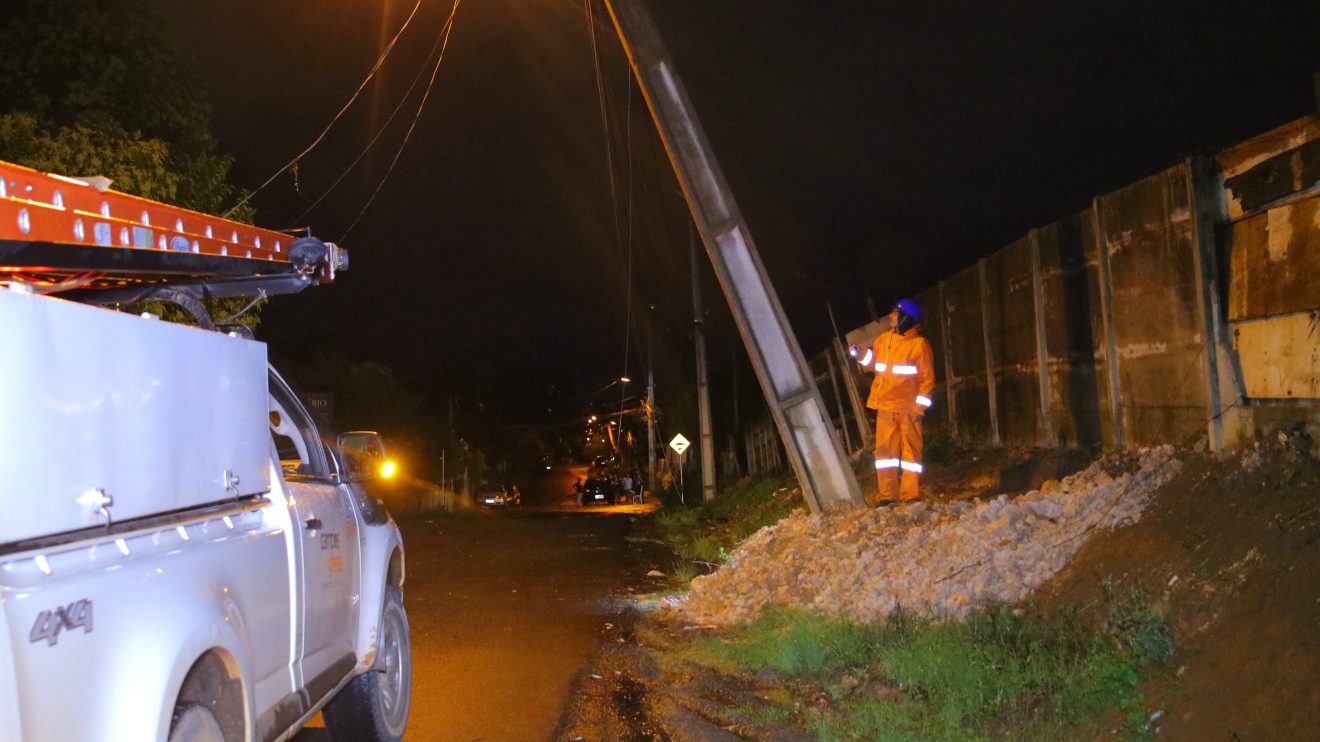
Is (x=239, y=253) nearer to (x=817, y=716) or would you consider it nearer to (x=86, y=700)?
(x=86, y=700)

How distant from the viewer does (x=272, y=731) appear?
4.10 metres

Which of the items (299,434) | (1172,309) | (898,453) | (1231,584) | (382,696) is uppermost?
(1172,309)

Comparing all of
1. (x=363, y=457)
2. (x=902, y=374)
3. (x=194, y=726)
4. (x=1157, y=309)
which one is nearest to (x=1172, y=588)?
(x=1157, y=309)

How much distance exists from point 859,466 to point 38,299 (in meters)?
14.5

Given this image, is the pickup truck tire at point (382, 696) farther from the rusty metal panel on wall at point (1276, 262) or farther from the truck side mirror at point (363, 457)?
the rusty metal panel on wall at point (1276, 262)

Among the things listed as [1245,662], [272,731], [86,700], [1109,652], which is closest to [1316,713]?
[1245,662]

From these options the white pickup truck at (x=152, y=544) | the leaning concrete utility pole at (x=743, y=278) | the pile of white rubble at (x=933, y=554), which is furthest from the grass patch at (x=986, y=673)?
the leaning concrete utility pole at (x=743, y=278)

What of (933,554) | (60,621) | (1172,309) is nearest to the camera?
(60,621)

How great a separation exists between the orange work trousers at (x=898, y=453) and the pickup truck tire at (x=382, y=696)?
226 inches

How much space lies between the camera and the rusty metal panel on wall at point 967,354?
43.0 feet

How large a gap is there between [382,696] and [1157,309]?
6.25m

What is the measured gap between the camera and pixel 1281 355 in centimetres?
685

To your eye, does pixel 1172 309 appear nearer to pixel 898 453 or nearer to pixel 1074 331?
pixel 1074 331

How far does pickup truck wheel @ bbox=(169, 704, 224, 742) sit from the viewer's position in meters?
3.28
